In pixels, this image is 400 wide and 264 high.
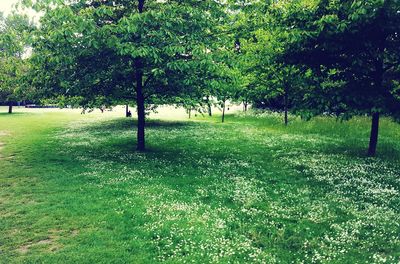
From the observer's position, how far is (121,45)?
16.1 metres

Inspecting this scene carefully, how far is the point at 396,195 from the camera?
13.6 metres

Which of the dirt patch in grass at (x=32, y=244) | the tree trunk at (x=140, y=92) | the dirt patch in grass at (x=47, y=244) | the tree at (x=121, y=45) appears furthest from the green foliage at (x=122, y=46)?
the dirt patch in grass at (x=32, y=244)

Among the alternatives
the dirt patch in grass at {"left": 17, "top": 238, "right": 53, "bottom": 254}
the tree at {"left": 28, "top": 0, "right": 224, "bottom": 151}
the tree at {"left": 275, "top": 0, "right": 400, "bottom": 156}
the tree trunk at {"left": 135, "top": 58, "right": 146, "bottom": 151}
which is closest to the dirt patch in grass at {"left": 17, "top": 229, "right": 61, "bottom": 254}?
the dirt patch in grass at {"left": 17, "top": 238, "right": 53, "bottom": 254}

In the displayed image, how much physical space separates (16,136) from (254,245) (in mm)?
30116

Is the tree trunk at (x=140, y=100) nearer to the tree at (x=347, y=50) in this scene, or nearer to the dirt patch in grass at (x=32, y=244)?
the tree at (x=347, y=50)

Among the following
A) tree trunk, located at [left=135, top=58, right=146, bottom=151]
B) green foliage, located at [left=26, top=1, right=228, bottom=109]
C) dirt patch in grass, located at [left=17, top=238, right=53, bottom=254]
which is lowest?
dirt patch in grass, located at [left=17, top=238, right=53, bottom=254]

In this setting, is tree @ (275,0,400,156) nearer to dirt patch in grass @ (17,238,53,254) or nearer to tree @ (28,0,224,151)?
tree @ (28,0,224,151)

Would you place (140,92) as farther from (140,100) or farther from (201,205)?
(201,205)

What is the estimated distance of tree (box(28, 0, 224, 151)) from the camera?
16.2 m

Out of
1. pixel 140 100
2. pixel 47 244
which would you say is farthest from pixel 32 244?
pixel 140 100

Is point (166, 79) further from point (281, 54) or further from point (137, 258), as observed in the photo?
point (137, 258)

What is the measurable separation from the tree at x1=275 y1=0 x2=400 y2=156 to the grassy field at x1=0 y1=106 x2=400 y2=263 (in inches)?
144

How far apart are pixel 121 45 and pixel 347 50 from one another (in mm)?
12142

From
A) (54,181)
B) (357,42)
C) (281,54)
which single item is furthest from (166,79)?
(357,42)
